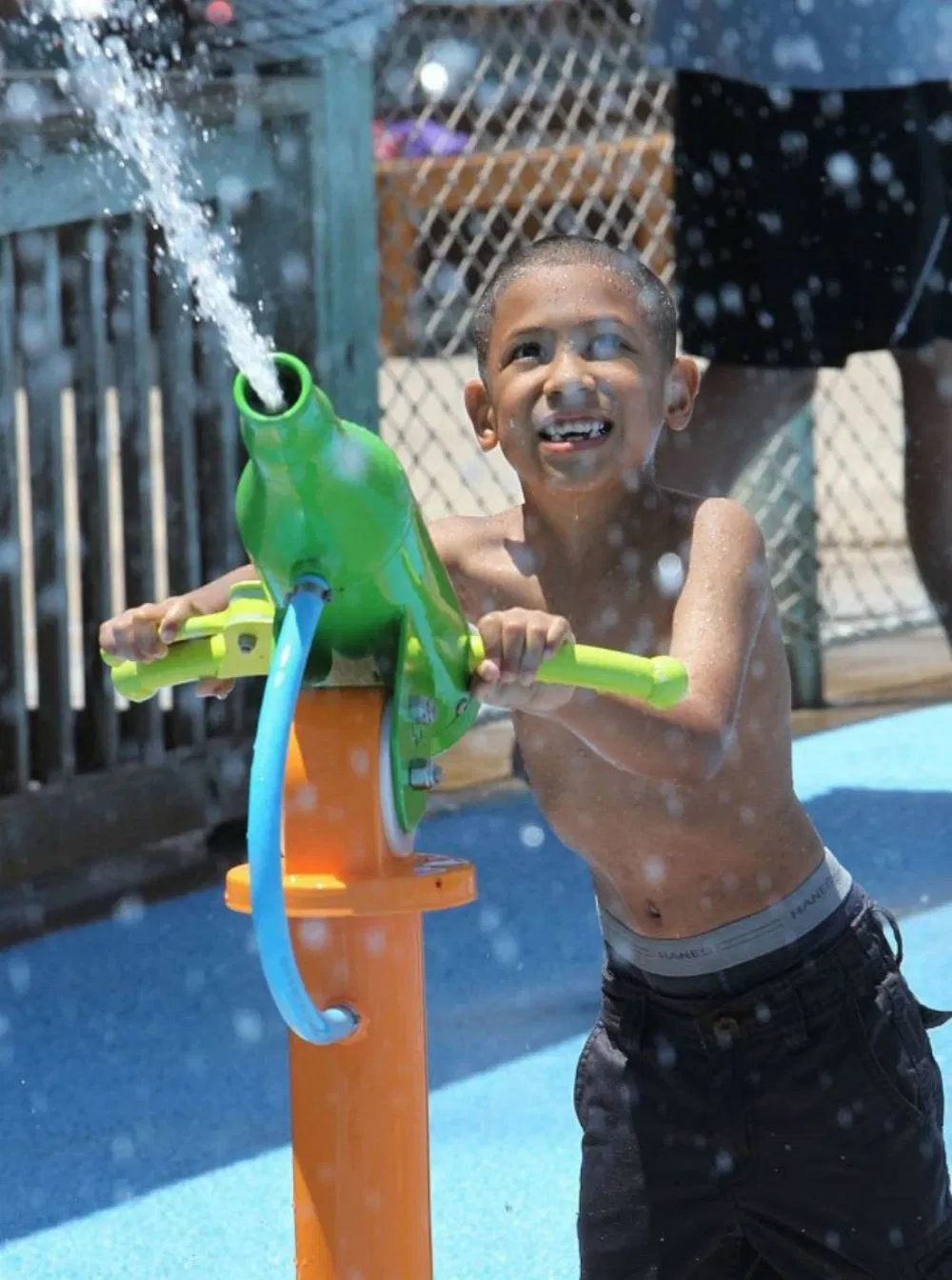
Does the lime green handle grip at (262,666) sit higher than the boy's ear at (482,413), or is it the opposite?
the lime green handle grip at (262,666)

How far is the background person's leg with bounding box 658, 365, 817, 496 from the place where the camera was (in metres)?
4.13

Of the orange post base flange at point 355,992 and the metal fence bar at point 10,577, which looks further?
the metal fence bar at point 10,577

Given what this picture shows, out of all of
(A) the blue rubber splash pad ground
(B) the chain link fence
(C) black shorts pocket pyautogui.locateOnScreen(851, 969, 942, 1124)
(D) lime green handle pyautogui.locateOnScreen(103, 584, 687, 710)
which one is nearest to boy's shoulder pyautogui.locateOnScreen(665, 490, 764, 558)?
(C) black shorts pocket pyautogui.locateOnScreen(851, 969, 942, 1124)

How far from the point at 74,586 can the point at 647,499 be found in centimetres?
235

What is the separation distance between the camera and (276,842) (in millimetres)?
1324

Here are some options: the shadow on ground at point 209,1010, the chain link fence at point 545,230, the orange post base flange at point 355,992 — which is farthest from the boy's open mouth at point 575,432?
the chain link fence at point 545,230

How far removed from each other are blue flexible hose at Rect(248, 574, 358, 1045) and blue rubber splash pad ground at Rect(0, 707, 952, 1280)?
4.43 feet

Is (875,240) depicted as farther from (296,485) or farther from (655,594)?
(296,485)

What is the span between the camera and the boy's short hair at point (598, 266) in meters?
2.20

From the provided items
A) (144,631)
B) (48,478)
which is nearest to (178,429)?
(48,478)

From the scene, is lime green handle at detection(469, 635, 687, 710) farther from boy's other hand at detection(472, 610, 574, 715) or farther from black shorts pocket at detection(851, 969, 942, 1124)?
black shorts pocket at detection(851, 969, 942, 1124)

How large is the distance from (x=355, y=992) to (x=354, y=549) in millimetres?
277

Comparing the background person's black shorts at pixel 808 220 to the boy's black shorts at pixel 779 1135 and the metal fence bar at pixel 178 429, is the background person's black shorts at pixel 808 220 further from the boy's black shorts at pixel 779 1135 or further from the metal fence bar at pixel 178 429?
the boy's black shorts at pixel 779 1135

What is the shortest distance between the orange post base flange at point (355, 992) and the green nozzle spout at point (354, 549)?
3 centimetres
